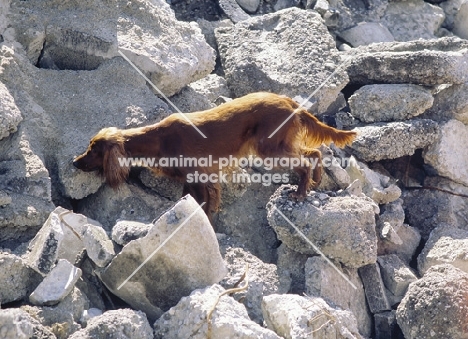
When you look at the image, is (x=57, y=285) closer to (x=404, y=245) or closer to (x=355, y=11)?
(x=404, y=245)

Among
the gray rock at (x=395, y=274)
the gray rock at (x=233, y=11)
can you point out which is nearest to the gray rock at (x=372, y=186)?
the gray rock at (x=395, y=274)

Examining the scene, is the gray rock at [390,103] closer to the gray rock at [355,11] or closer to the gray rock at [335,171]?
the gray rock at [335,171]

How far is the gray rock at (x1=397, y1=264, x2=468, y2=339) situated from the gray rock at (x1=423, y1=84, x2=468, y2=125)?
250 centimetres

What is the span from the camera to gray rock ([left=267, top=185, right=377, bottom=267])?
6691 millimetres

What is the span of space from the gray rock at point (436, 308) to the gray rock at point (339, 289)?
439 millimetres

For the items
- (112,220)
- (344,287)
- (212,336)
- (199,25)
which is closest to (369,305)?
(344,287)

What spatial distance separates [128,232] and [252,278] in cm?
104

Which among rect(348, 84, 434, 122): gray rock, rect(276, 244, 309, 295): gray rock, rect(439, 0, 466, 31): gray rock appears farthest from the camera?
rect(439, 0, 466, 31): gray rock

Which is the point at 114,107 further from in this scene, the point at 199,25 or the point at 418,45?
the point at 418,45

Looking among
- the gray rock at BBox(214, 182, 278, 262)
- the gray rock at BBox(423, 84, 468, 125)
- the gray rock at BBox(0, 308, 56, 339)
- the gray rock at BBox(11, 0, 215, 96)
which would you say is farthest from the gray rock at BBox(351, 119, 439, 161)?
the gray rock at BBox(0, 308, 56, 339)

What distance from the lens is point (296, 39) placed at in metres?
8.77

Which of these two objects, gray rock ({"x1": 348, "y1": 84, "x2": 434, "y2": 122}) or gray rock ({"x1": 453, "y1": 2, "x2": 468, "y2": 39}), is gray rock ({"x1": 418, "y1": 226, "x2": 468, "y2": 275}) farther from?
gray rock ({"x1": 453, "y1": 2, "x2": 468, "y2": 39})

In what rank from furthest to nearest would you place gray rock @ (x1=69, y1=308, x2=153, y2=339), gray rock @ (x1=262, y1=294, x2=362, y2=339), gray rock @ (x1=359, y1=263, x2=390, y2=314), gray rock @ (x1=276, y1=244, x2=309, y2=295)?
gray rock @ (x1=359, y1=263, x2=390, y2=314) → gray rock @ (x1=276, y1=244, x2=309, y2=295) → gray rock @ (x1=262, y1=294, x2=362, y2=339) → gray rock @ (x1=69, y1=308, x2=153, y2=339)

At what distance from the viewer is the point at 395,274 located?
Result: 7016mm
